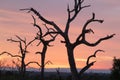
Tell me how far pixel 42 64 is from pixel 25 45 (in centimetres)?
618

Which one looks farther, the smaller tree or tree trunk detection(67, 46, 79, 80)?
the smaller tree

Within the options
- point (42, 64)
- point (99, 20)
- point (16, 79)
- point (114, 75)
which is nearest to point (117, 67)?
point (114, 75)

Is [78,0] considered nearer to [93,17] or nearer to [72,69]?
[93,17]

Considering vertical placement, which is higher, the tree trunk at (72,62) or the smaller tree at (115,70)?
the tree trunk at (72,62)

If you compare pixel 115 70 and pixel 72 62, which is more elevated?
pixel 72 62

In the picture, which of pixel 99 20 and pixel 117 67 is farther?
pixel 117 67

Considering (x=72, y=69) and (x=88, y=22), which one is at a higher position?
(x=88, y=22)

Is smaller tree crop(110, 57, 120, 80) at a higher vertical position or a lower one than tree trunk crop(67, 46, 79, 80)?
lower

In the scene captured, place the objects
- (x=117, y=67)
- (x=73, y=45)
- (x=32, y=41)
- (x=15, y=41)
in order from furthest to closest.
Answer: (x=15, y=41) < (x=32, y=41) < (x=117, y=67) < (x=73, y=45)

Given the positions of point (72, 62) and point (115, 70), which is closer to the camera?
point (72, 62)

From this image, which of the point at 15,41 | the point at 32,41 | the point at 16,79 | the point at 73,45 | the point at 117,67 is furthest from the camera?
the point at 16,79

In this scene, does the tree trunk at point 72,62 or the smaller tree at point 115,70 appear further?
the smaller tree at point 115,70

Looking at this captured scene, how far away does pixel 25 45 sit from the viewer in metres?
46.8

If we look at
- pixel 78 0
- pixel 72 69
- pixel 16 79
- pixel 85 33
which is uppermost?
pixel 78 0
